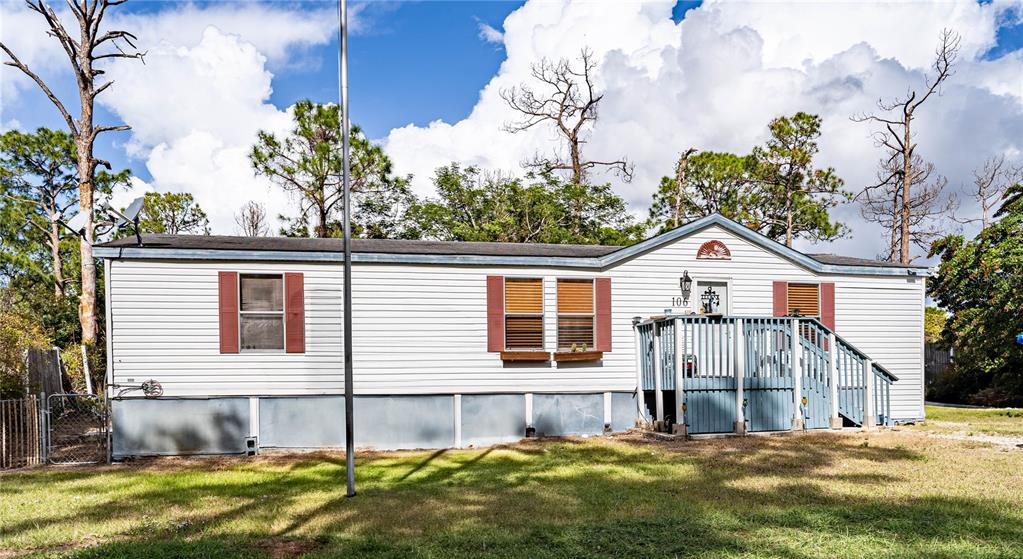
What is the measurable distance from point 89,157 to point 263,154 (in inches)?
278

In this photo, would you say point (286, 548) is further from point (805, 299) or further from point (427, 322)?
point (805, 299)

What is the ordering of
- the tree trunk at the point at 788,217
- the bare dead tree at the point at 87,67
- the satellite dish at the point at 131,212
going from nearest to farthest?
1. the satellite dish at the point at 131,212
2. the bare dead tree at the point at 87,67
3. the tree trunk at the point at 788,217

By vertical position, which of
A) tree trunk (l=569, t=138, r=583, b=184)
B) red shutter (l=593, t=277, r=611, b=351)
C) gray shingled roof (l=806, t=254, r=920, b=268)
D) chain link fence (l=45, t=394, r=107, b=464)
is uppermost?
tree trunk (l=569, t=138, r=583, b=184)

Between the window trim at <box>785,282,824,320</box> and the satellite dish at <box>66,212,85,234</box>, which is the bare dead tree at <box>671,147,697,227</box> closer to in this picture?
the window trim at <box>785,282,824,320</box>

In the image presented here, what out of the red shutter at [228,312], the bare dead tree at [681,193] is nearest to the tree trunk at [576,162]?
the bare dead tree at [681,193]

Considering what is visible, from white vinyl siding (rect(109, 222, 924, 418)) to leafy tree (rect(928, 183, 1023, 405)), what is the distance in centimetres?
557

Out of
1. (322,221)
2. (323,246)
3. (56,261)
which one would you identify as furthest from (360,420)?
(56,261)

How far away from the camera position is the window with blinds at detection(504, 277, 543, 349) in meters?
11.4

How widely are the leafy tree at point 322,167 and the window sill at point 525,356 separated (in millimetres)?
14124

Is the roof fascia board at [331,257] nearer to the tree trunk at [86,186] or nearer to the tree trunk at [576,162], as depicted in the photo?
the tree trunk at [86,186]

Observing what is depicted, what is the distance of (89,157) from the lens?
54.0 ft

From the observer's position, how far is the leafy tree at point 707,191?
29.5 metres

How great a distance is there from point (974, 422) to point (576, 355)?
27.2 feet

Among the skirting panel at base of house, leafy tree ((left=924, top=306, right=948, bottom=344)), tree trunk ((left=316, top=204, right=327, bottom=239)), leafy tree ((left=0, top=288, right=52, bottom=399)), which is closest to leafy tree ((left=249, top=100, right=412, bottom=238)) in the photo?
tree trunk ((left=316, top=204, right=327, bottom=239))
